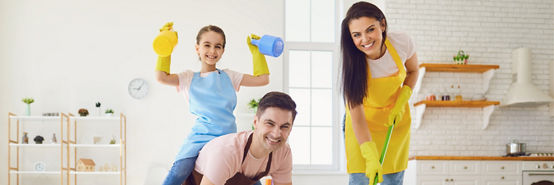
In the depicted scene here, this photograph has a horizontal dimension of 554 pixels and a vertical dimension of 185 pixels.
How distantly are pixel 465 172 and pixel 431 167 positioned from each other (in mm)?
364

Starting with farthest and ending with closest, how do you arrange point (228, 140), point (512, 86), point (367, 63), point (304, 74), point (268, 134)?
point (304, 74) < point (512, 86) < point (367, 63) < point (228, 140) < point (268, 134)

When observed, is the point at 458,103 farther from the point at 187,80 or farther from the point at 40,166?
the point at 40,166

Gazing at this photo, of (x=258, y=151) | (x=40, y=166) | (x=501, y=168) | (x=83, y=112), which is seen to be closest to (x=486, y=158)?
(x=501, y=168)

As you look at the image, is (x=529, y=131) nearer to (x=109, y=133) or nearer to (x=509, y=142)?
(x=509, y=142)

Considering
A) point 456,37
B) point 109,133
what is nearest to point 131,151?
point 109,133

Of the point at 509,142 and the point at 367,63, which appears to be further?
the point at 509,142

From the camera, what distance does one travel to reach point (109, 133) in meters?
7.40

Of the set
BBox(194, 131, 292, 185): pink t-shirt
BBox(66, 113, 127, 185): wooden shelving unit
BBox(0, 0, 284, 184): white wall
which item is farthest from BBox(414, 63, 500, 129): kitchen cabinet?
BBox(194, 131, 292, 185): pink t-shirt

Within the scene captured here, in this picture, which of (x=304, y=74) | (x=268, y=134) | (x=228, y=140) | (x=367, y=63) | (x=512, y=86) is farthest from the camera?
(x=304, y=74)

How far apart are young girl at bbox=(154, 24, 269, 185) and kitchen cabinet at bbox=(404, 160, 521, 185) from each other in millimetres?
3939

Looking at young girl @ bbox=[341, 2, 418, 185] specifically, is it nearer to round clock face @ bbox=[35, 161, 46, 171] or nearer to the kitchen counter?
the kitchen counter

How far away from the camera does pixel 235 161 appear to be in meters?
2.61

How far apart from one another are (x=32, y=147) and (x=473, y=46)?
5.18m

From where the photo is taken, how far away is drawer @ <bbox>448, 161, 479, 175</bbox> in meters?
6.62
